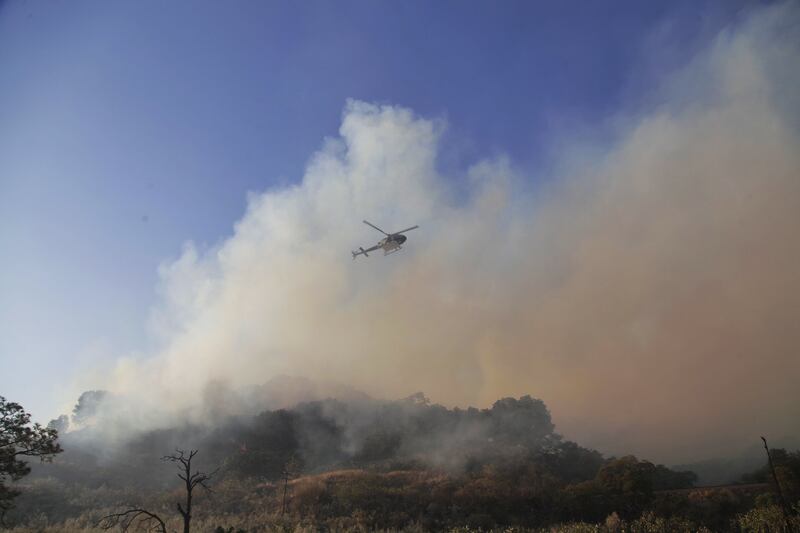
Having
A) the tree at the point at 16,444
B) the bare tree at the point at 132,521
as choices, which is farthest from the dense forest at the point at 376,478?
the tree at the point at 16,444

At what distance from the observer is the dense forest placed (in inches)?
1853

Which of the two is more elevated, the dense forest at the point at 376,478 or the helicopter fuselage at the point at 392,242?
the helicopter fuselage at the point at 392,242

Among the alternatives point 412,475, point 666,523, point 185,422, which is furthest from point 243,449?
point 666,523

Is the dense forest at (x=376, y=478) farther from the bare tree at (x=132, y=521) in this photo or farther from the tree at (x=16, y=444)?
the tree at (x=16, y=444)

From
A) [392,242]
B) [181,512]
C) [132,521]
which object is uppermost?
[392,242]

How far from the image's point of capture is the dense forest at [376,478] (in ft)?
154

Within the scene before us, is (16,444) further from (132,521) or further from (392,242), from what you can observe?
(392,242)

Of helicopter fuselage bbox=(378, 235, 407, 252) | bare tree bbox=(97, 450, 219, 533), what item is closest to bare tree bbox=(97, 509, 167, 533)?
bare tree bbox=(97, 450, 219, 533)

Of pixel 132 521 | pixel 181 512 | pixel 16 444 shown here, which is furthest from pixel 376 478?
pixel 181 512

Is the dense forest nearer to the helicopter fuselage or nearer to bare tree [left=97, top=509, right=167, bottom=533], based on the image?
bare tree [left=97, top=509, right=167, bottom=533]

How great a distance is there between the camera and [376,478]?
62719mm

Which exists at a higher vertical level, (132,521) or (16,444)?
(16,444)

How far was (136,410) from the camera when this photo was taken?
11281 centimetres

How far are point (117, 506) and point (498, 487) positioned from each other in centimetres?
4859
